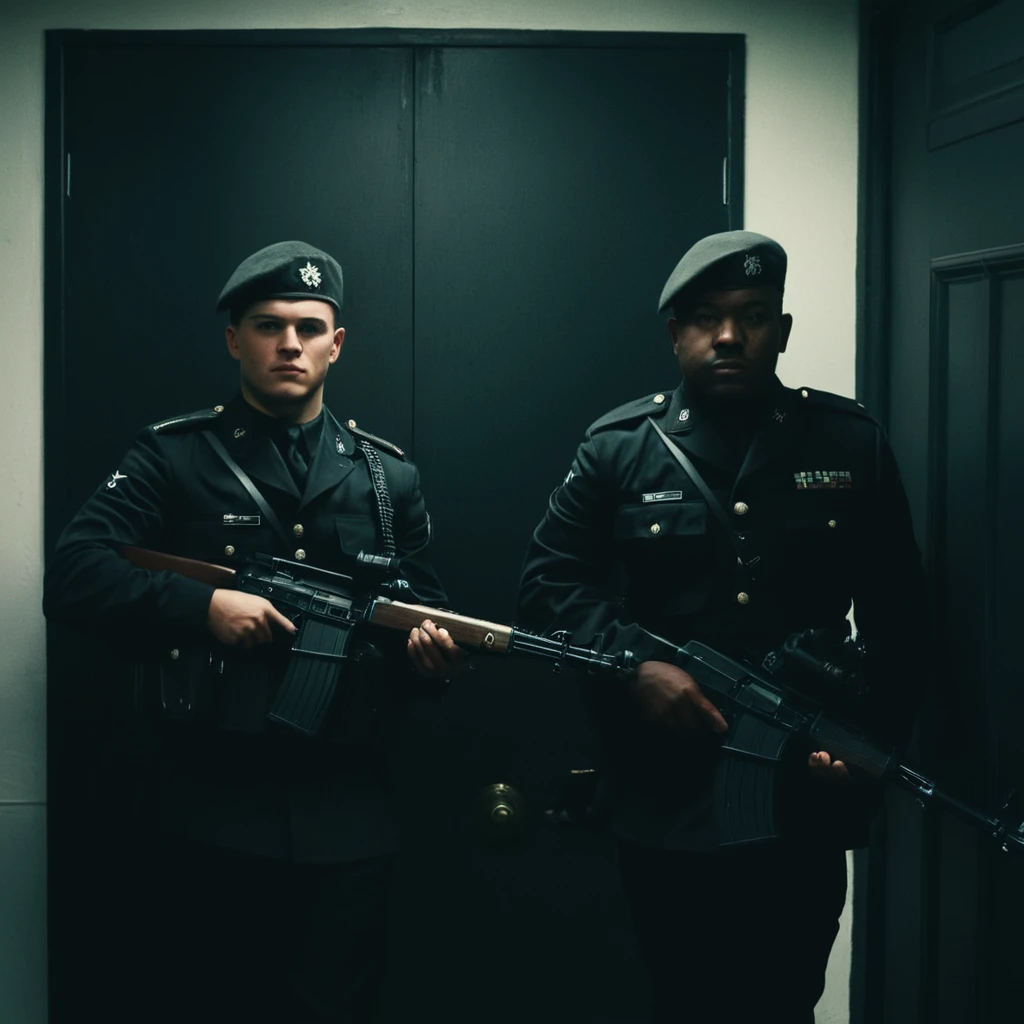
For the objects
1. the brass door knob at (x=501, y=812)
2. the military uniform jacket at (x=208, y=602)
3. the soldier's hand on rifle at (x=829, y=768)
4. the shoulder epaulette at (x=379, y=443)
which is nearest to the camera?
the soldier's hand on rifle at (x=829, y=768)

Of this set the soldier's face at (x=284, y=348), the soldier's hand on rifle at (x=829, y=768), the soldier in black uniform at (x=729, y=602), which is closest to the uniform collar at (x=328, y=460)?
the soldier's face at (x=284, y=348)

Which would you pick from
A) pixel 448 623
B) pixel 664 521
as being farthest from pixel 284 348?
pixel 664 521

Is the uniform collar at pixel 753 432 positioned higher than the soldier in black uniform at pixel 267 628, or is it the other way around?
the uniform collar at pixel 753 432

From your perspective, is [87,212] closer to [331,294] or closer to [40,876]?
[331,294]

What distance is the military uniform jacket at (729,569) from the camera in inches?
91.8

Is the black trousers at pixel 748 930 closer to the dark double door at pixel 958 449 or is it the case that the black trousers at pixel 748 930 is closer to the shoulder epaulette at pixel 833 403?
the dark double door at pixel 958 449

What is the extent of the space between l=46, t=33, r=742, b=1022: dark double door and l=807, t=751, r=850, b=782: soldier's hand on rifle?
0.96 meters

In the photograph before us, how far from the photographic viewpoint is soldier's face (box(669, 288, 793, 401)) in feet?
7.67

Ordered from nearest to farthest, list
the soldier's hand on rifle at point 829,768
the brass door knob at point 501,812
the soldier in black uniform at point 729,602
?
the soldier's hand on rifle at point 829,768 < the soldier in black uniform at point 729,602 < the brass door knob at point 501,812

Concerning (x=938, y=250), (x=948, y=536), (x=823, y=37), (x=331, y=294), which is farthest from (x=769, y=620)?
(x=823, y=37)

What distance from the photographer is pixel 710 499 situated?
2.37m

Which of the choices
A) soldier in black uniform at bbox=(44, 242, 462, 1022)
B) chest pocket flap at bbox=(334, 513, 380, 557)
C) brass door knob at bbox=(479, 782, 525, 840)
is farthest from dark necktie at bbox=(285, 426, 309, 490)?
brass door knob at bbox=(479, 782, 525, 840)

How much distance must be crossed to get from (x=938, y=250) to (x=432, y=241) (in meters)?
1.17

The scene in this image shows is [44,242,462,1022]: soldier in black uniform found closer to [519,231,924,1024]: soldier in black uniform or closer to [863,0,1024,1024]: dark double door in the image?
[519,231,924,1024]: soldier in black uniform
